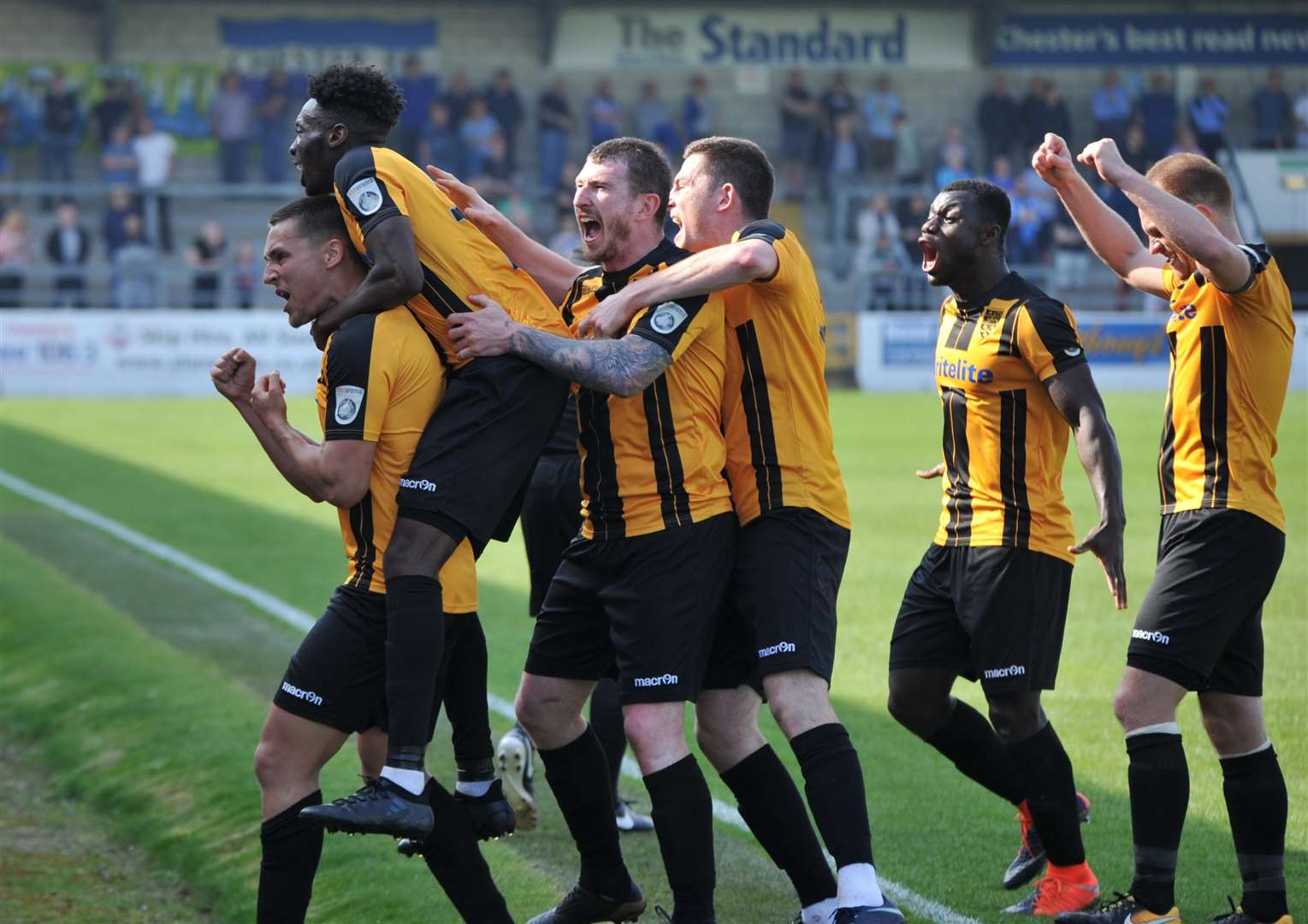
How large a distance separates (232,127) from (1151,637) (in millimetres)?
27728

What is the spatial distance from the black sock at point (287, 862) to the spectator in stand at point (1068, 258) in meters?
25.7

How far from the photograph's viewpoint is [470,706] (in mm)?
4684

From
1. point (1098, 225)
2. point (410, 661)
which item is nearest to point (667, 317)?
point (410, 661)

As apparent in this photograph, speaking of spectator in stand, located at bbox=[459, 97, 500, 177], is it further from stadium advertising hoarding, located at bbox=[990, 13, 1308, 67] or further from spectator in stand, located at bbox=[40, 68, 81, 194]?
stadium advertising hoarding, located at bbox=[990, 13, 1308, 67]

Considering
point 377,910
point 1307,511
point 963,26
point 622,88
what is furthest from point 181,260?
point 377,910

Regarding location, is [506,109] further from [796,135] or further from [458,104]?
[796,135]

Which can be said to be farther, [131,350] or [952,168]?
[952,168]

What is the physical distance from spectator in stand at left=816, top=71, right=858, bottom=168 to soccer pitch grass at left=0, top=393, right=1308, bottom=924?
15.8 metres

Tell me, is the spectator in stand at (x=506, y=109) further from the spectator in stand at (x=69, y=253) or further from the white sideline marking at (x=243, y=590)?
the white sideline marking at (x=243, y=590)

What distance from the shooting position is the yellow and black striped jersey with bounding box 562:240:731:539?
4.30 meters

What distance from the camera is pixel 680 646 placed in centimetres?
424

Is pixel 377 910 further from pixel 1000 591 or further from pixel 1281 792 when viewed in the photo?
pixel 1281 792

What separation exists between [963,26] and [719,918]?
33032 mm

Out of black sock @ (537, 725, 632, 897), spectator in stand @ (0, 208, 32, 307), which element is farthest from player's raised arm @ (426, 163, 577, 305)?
spectator in stand @ (0, 208, 32, 307)
